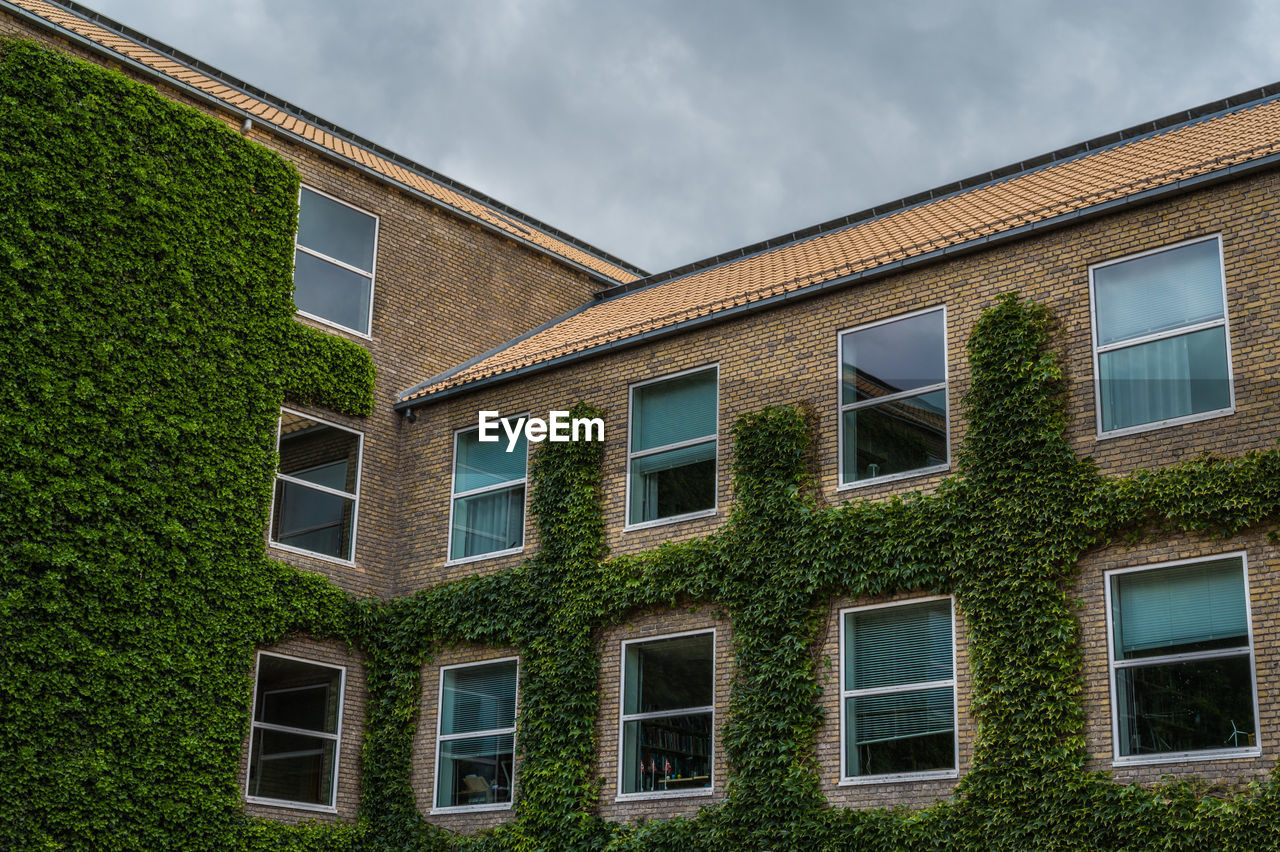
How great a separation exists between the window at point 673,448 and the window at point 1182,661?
562 cm

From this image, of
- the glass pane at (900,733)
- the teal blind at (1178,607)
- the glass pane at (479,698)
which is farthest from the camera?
the glass pane at (479,698)

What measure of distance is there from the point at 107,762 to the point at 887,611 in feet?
30.9

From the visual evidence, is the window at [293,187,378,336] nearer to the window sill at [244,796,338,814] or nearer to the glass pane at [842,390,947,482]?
the window sill at [244,796,338,814]

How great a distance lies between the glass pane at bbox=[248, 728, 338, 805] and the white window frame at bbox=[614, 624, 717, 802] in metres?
4.61

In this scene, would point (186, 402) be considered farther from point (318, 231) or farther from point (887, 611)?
point (887, 611)

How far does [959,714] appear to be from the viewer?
1499cm

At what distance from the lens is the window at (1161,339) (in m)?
14.5

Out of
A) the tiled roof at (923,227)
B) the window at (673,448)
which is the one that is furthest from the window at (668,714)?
the tiled roof at (923,227)

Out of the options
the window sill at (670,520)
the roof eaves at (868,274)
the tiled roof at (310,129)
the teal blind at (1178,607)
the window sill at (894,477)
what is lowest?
the teal blind at (1178,607)

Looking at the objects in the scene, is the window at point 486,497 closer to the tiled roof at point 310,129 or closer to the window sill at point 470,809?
the window sill at point 470,809

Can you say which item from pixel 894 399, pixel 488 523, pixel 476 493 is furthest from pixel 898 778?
pixel 476 493

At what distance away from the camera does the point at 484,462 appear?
68.9 ft

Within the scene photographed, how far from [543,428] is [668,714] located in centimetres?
475

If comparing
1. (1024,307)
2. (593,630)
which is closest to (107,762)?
(593,630)
